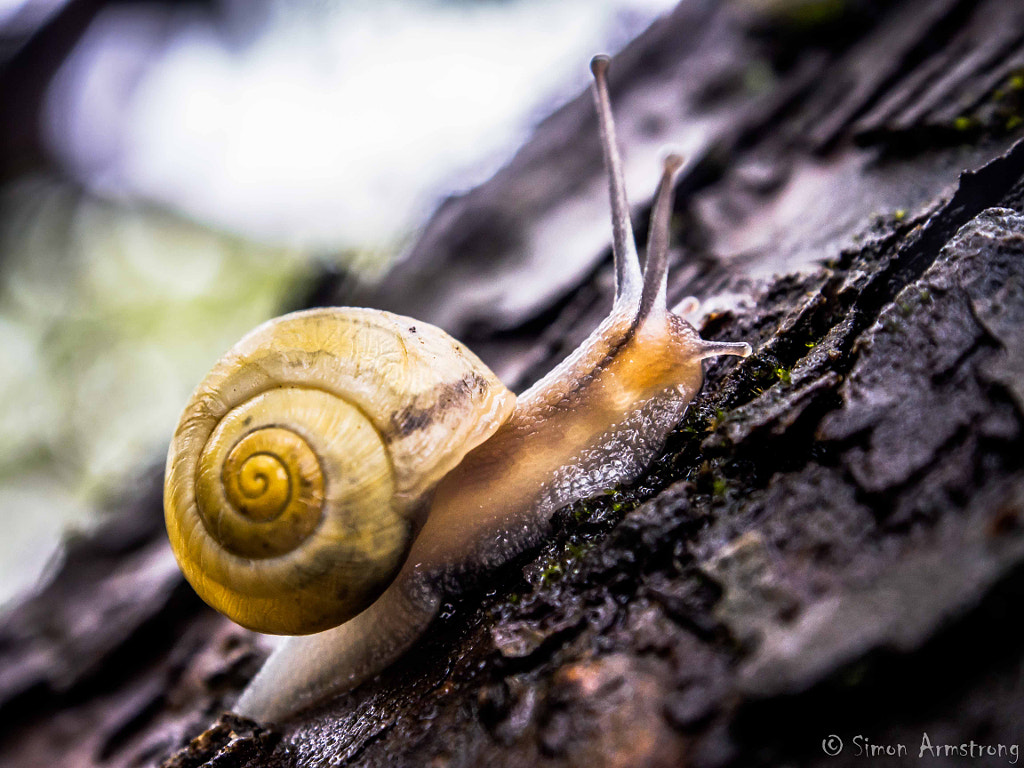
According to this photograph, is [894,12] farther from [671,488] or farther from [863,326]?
[671,488]

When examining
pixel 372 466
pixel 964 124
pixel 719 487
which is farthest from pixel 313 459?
pixel 964 124

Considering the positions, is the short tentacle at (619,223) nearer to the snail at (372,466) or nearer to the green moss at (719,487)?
the snail at (372,466)

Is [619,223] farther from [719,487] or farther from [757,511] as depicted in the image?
[757,511]

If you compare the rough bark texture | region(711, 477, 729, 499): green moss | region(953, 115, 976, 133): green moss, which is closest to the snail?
the rough bark texture

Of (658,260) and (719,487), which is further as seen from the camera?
(658,260)

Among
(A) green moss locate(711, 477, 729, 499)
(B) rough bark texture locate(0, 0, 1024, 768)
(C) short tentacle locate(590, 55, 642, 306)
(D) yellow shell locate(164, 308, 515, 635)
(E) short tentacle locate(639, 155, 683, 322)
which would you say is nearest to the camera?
(B) rough bark texture locate(0, 0, 1024, 768)

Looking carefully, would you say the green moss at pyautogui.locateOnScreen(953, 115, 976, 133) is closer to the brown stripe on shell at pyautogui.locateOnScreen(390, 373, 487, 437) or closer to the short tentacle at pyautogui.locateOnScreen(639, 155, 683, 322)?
the short tentacle at pyautogui.locateOnScreen(639, 155, 683, 322)

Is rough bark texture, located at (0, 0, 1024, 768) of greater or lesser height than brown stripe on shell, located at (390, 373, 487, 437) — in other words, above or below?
below
